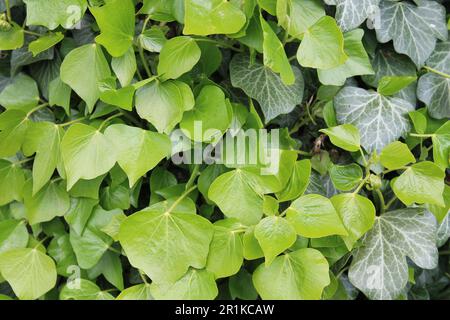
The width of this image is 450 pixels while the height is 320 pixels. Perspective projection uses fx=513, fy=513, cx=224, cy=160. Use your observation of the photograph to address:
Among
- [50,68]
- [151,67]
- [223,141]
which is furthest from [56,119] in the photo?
[223,141]

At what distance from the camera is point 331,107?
86cm

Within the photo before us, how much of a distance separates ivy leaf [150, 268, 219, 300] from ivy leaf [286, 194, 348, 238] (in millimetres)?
163

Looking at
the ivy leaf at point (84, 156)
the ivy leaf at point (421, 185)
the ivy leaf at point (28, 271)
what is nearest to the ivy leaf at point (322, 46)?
the ivy leaf at point (421, 185)

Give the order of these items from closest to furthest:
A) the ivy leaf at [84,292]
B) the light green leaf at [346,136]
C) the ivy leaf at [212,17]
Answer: the ivy leaf at [212,17] → the light green leaf at [346,136] → the ivy leaf at [84,292]

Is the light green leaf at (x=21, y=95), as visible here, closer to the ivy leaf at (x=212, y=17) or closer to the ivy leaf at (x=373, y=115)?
the ivy leaf at (x=212, y=17)

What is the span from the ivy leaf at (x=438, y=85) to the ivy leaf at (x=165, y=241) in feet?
1.44

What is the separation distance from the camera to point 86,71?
0.80 meters

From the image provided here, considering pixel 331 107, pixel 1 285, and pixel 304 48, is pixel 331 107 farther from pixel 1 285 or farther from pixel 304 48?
pixel 1 285

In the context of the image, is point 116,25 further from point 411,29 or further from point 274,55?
point 411,29

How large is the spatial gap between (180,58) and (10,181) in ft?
1.32

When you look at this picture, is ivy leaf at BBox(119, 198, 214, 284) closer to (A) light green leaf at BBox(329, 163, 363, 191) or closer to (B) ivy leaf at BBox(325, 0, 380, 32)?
(A) light green leaf at BBox(329, 163, 363, 191)

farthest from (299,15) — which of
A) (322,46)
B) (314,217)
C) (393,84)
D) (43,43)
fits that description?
(43,43)

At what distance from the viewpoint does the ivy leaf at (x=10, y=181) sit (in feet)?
3.02

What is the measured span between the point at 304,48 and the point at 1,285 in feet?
2.51
